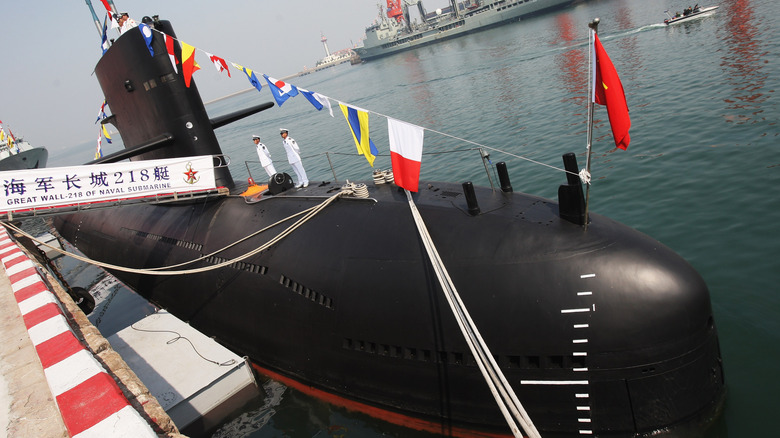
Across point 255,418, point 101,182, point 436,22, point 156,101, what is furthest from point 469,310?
point 436,22

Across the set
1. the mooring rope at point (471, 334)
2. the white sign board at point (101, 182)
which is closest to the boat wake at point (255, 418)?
the mooring rope at point (471, 334)

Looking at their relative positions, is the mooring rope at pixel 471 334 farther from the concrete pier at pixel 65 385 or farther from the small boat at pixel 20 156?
the small boat at pixel 20 156

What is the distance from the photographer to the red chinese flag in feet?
13.7

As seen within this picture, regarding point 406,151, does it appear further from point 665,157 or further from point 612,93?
point 665,157

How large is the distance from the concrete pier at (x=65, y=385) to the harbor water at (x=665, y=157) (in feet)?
8.75

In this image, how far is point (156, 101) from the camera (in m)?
8.67

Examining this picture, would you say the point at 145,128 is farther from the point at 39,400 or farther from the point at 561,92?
the point at 561,92

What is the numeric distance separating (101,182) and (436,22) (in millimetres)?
100902

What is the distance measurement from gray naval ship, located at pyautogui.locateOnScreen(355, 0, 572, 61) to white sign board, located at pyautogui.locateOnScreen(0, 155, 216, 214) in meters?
80.2

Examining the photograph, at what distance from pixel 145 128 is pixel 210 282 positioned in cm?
373

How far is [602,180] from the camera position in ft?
35.7

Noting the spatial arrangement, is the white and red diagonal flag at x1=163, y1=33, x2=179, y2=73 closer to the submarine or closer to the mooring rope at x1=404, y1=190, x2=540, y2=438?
the submarine

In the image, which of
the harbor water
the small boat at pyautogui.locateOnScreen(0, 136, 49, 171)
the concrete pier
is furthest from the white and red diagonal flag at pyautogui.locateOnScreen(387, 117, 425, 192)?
the small boat at pyautogui.locateOnScreen(0, 136, 49, 171)

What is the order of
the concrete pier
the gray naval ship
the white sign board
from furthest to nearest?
the gray naval ship < the white sign board < the concrete pier
